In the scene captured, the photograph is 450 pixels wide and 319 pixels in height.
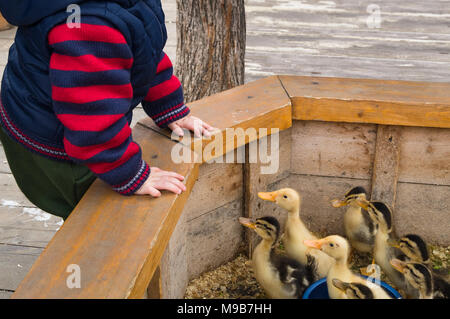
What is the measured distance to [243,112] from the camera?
2.31 meters

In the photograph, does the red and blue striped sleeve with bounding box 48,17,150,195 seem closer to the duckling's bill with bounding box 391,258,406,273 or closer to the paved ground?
the duckling's bill with bounding box 391,258,406,273

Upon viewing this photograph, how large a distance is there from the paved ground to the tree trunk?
0.83m

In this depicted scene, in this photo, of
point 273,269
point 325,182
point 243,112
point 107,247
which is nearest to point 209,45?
point 243,112

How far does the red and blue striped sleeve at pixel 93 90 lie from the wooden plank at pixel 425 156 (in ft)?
4.16

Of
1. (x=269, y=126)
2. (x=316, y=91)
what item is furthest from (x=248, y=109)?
(x=316, y=91)

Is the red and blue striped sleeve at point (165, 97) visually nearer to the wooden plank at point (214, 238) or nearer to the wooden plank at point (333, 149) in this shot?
the wooden plank at point (214, 238)

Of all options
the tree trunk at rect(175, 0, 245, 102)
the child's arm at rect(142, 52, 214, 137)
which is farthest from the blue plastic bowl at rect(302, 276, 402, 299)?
the tree trunk at rect(175, 0, 245, 102)

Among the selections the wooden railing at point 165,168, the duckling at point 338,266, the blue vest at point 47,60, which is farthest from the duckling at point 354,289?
the blue vest at point 47,60

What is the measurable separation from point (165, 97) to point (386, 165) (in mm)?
990

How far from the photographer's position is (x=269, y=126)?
2.32 meters

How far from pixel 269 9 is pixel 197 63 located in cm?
258

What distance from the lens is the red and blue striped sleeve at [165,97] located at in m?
2.08

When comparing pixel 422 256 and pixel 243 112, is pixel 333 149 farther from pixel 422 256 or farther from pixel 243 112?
pixel 422 256

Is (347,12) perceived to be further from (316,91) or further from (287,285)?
(287,285)
